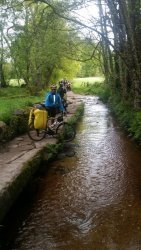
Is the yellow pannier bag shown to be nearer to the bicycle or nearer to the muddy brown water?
the bicycle

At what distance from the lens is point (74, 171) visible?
10430mm

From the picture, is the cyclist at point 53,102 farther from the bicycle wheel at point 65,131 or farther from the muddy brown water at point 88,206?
the muddy brown water at point 88,206

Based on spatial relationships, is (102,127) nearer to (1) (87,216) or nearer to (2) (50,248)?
(1) (87,216)

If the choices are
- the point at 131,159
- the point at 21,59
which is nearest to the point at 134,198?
the point at 131,159

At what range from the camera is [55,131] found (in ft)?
43.4

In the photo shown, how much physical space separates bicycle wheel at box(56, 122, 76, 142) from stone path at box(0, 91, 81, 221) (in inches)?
26.3

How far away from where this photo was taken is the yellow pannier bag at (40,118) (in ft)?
39.5

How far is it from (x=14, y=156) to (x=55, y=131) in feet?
11.4

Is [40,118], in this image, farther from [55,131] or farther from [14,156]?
[14,156]

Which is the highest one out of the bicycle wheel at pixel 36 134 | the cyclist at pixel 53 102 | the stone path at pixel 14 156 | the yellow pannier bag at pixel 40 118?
the cyclist at pixel 53 102

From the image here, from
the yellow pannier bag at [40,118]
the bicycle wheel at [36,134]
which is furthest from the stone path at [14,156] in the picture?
the yellow pannier bag at [40,118]

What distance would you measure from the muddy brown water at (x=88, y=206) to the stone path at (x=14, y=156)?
2.57ft

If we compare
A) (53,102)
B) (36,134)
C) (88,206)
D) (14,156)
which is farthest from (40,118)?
(88,206)

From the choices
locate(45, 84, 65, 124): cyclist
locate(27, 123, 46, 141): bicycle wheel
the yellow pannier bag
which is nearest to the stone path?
locate(27, 123, 46, 141): bicycle wheel
